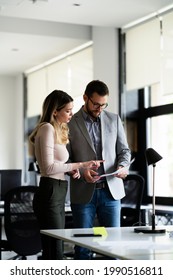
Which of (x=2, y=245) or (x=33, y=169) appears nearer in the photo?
(x=2, y=245)

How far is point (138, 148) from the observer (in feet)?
21.8

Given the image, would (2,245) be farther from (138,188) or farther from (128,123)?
(128,123)

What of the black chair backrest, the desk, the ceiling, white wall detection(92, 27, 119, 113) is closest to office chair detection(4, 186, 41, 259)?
the desk

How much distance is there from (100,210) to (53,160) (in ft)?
1.65

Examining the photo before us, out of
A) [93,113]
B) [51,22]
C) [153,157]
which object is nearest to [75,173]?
[93,113]

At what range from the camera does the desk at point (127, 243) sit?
202cm

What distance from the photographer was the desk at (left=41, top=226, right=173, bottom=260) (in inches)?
79.6

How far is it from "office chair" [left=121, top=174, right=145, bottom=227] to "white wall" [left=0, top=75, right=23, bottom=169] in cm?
504

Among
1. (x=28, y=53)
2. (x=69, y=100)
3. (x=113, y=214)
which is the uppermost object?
(x=28, y=53)

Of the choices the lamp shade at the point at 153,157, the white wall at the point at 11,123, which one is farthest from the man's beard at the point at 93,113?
the white wall at the point at 11,123

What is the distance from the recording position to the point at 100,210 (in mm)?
3275

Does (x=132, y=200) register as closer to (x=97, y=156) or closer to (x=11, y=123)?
(x=97, y=156)
